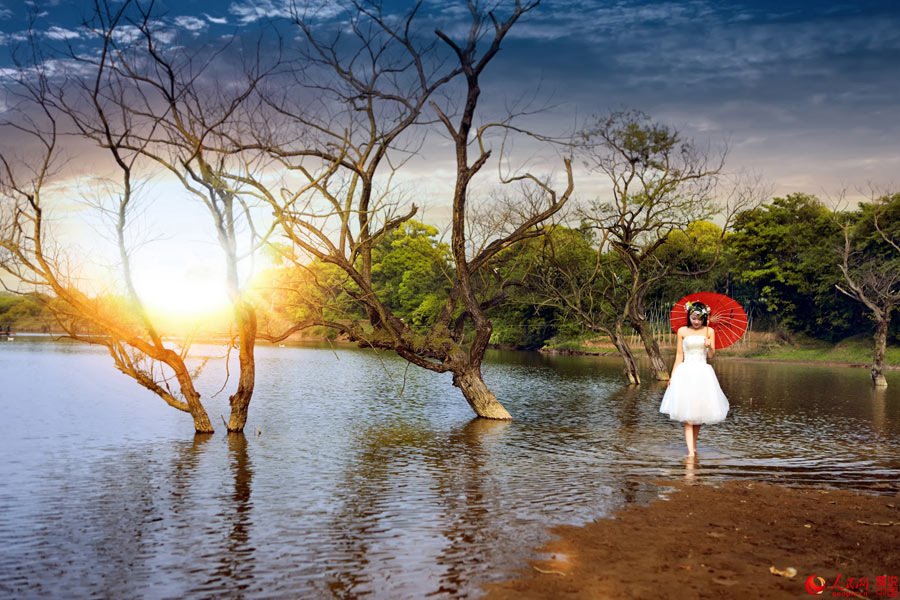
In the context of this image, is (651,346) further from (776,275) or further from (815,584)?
(776,275)

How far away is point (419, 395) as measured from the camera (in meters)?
24.8

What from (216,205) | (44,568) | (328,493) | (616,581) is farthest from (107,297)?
(616,581)

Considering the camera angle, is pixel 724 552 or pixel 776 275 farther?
pixel 776 275

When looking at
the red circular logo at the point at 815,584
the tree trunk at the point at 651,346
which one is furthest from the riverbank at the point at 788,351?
the red circular logo at the point at 815,584

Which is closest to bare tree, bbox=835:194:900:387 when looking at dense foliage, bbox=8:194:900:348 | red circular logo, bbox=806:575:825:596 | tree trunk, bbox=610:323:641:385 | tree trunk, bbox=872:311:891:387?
dense foliage, bbox=8:194:900:348

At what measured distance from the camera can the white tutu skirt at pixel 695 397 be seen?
12031 millimetres

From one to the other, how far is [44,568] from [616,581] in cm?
516

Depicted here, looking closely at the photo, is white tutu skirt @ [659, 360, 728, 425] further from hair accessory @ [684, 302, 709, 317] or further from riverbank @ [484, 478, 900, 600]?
riverbank @ [484, 478, 900, 600]

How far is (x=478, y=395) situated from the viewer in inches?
730

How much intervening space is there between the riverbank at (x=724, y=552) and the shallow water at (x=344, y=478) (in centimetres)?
48

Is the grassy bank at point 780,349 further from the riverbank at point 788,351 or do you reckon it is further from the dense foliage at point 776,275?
the dense foliage at point 776,275

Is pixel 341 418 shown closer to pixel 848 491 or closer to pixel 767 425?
pixel 767 425

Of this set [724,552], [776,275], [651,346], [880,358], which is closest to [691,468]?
[724,552]

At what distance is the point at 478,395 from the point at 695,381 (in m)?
7.27
